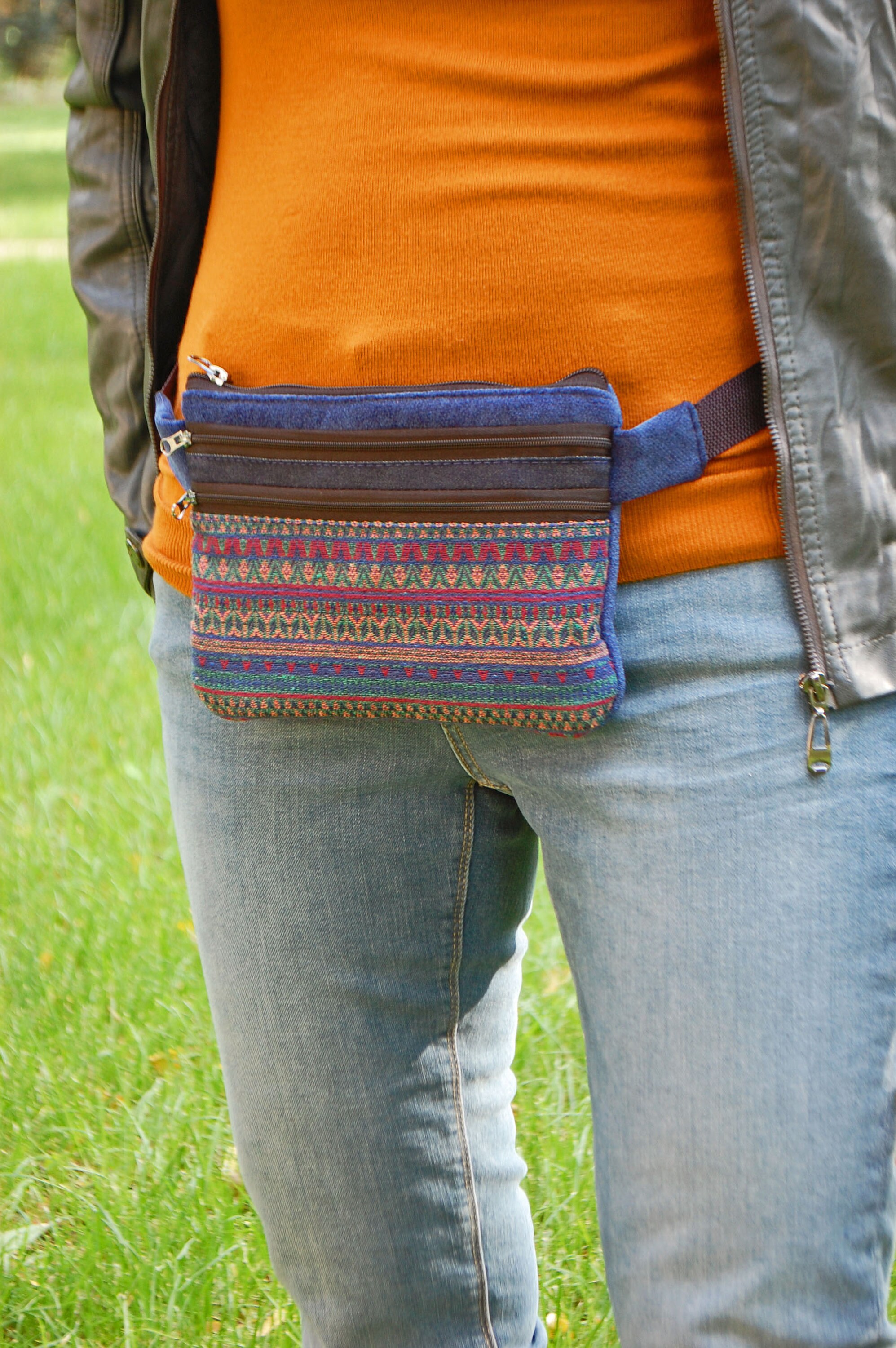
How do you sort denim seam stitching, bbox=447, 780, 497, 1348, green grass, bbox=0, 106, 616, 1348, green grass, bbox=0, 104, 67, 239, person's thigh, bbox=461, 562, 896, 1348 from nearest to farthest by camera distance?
person's thigh, bbox=461, 562, 896, 1348 → denim seam stitching, bbox=447, 780, 497, 1348 → green grass, bbox=0, 106, 616, 1348 → green grass, bbox=0, 104, 67, 239

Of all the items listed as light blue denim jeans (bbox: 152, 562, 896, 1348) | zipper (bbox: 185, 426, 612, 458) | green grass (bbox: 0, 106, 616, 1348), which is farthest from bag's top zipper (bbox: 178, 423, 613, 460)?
green grass (bbox: 0, 106, 616, 1348)

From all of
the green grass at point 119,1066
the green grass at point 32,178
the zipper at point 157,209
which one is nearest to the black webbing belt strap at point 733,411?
the zipper at point 157,209

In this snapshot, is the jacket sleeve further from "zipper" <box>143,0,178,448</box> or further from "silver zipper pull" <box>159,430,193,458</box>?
"silver zipper pull" <box>159,430,193,458</box>

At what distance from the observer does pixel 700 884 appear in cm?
97

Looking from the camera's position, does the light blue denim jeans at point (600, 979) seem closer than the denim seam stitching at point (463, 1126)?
Yes

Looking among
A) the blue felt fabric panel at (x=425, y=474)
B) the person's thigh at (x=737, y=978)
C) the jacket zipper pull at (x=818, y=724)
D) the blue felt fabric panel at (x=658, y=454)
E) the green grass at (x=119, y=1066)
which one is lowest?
the green grass at (x=119, y=1066)

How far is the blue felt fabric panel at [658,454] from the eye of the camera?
98 centimetres

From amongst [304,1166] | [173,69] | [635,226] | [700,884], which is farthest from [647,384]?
[304,1166]

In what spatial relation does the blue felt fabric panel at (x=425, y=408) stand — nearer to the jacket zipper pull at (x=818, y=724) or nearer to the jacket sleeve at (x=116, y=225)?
the jacket zipper pull at (x=818, y=724)

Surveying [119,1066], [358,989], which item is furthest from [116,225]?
[119,1066]

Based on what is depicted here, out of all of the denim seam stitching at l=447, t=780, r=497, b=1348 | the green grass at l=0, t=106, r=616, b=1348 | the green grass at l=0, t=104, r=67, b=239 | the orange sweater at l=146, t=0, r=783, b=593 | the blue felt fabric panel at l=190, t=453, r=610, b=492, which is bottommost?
the green grass at l=0, t=104, r=67, b=239

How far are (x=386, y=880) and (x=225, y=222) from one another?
59 cm

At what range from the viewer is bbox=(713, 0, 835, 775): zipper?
38.0 inches

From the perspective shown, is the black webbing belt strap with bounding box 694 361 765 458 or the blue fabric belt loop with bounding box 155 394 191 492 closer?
the black webbing belt strap with bounding box 694 361 765 458
